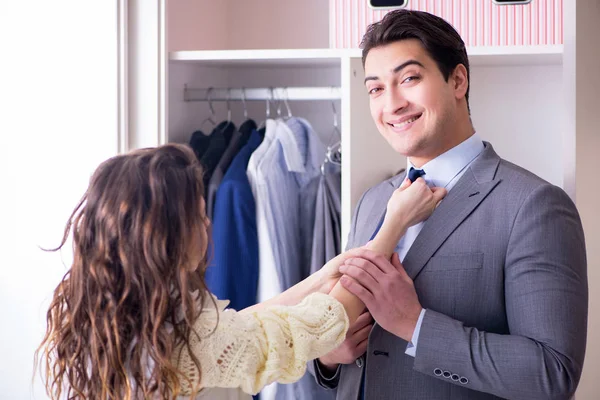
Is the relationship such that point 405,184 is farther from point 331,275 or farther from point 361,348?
point 361,348

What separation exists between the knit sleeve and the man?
157 mm

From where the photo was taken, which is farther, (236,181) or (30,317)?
(236,181)

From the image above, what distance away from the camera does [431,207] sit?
156 cm

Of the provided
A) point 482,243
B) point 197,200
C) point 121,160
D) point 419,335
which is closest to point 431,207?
point 482,243

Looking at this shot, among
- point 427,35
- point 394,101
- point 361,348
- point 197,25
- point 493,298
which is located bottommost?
point 361,348

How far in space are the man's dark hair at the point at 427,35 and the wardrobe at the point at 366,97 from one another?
310mm

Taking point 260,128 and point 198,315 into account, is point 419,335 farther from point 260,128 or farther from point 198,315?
point 260,128

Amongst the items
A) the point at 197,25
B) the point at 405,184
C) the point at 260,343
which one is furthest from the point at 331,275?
the point at 197,25

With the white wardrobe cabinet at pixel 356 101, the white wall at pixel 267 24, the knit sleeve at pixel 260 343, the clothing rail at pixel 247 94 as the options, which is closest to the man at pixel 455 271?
the knit sleeve at pixel 260 343

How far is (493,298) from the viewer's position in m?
1.45

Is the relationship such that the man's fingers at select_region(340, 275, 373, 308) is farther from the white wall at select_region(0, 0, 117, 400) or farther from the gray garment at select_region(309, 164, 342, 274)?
the white wall at select_region(0, 0, 117, 400)

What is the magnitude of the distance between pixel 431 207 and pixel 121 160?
2.05ft

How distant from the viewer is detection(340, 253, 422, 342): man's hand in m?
1.43

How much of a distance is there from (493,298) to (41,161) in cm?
128
